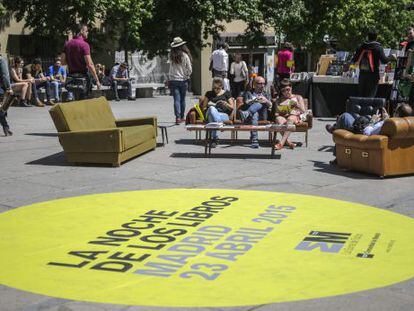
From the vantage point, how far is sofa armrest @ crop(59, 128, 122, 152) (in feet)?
32.1

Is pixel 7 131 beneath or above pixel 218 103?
beneath

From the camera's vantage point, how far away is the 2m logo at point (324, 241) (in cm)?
588

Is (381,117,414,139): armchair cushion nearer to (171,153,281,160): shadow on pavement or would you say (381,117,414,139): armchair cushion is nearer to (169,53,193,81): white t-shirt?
(171,153,281,160): shadow on pavement

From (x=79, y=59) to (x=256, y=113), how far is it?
3448 millimetres

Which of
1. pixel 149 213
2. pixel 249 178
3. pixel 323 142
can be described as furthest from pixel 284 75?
pixel 149 213

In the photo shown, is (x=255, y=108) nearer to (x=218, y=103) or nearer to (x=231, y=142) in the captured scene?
(x=218, y=103)

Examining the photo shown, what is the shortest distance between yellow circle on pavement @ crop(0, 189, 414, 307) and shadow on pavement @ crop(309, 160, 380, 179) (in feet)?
5.36

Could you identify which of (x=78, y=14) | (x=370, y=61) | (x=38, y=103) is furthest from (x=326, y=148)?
(x=78, y=14)

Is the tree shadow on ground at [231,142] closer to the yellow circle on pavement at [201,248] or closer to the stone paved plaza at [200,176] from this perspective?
the stone paved plaza at [200,176]

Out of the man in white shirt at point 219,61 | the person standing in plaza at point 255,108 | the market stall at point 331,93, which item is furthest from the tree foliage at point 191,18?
the person standing in plaza at point 255,108

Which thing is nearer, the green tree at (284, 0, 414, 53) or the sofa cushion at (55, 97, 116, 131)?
the sofa cushion at (55, 97, 116, 131)

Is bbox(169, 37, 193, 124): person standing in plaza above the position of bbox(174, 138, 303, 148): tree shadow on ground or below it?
above

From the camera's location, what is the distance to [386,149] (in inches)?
357

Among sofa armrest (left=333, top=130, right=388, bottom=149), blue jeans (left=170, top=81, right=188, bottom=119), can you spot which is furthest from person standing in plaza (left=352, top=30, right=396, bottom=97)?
sofa armrest (left=333, top=130, right=388, bottom=149)
